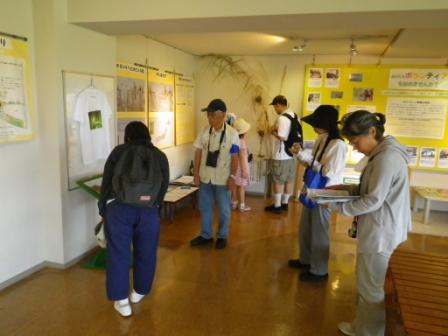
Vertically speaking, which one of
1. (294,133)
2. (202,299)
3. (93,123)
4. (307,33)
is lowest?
(202,299)

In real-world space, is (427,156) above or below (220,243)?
above

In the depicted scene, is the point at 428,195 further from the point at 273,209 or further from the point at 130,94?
the point at 130,94

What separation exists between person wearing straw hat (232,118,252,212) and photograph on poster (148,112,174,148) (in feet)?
3.39

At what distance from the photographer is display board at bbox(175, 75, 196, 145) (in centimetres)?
548

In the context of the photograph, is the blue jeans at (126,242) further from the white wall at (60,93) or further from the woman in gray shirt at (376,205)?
the woman in gray shirt at (376,205)

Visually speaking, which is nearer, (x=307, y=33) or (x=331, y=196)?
(x=331, y=196)

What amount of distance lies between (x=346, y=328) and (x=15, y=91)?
2.89 metres

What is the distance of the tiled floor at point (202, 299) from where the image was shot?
2.37 metres

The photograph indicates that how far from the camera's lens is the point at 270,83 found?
5.83 meters

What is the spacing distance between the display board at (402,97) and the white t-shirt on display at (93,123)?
3.41 m

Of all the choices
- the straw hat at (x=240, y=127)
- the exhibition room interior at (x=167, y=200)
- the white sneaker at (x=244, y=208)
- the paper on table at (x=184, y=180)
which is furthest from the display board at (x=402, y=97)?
the paper on table at (x=184, y=180)

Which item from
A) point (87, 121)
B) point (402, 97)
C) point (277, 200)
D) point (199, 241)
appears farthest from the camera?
point (402, 97)

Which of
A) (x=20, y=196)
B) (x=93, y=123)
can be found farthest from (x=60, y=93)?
(x=20, y=196)

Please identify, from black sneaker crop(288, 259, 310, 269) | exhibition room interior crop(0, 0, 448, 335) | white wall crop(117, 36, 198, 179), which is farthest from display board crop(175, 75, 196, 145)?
black sneaker crop(288, 259, 310, 269)
